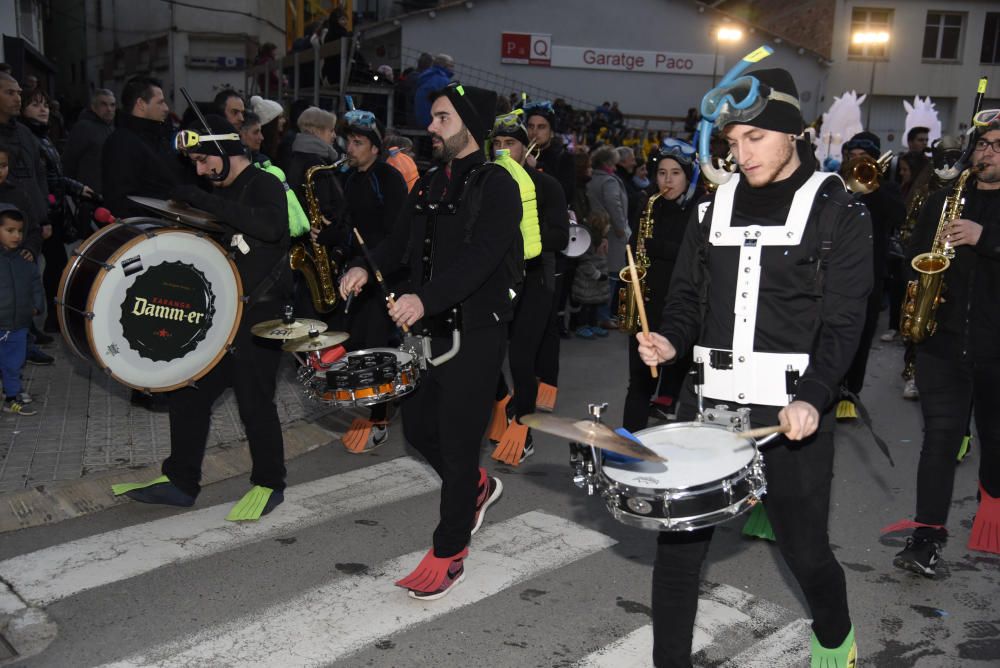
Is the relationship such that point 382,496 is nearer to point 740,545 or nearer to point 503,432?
point 503,432

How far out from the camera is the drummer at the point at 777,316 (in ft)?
10.3

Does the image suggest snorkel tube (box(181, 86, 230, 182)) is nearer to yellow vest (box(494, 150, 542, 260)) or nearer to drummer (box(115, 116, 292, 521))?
drummer (box(115, 116, 292, 521))

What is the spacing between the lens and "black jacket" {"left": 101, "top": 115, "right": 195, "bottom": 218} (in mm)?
6887

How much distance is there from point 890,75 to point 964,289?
109ft

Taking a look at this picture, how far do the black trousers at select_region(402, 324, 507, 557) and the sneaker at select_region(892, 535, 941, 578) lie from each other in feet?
7.13

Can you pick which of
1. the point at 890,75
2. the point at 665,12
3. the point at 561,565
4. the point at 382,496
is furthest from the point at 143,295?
the point at 890,75

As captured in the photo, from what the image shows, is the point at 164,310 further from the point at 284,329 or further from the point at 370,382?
the point at 370,382

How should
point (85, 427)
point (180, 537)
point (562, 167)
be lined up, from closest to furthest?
1. point (180, 537)
2. point (85, 427)
3. point (562, 167)

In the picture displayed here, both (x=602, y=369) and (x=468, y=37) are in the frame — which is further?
(x=468, y=37)

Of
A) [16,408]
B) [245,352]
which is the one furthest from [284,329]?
[16,408]

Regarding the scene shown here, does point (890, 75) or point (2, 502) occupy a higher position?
point (890, 75)

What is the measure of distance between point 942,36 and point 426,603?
3676 cm

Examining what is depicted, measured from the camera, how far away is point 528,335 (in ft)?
21.8

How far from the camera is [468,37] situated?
30.8 metres
